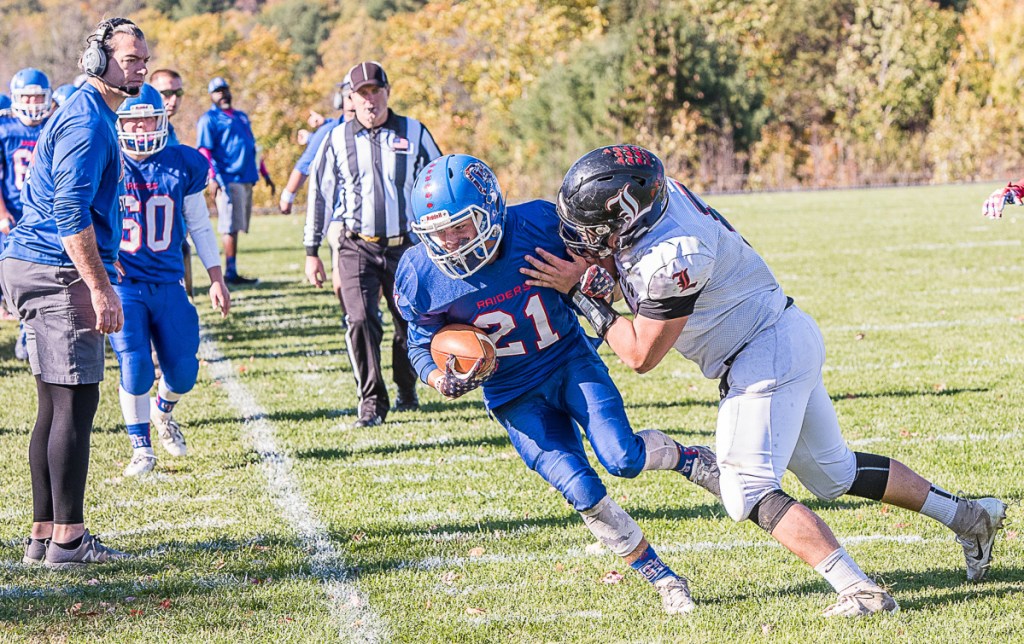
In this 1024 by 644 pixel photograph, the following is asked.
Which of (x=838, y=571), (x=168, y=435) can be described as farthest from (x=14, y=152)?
(x=838, y=571)

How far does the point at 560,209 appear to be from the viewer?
137 inches

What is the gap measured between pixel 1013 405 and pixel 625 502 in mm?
2752

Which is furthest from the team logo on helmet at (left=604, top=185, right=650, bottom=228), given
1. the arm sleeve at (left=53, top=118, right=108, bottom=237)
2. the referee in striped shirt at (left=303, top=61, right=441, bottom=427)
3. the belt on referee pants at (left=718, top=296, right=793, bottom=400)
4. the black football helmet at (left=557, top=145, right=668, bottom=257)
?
the referee in striped shirt at (left=303, top=61, right=441, bottom=427)

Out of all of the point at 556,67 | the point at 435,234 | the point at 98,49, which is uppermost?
the point at 98,49

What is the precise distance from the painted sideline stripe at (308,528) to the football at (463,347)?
86 cm

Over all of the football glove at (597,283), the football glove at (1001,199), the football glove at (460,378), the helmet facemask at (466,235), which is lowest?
the football glove at (460,378)

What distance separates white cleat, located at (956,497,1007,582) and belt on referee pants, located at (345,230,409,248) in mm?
3630

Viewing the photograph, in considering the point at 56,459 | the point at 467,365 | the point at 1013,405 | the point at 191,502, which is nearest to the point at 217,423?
the point at 191,502

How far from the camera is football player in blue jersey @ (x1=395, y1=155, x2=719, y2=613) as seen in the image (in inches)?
141

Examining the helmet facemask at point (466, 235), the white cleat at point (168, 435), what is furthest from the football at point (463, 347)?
the white cleat at point (168, 435)

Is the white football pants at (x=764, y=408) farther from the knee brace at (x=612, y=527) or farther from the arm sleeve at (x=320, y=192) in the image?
the arm sleeve at (x=320, y=192)

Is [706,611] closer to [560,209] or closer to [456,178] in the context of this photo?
[560,209]

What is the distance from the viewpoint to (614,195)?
130 inches

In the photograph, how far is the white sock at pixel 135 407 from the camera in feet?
18.2
